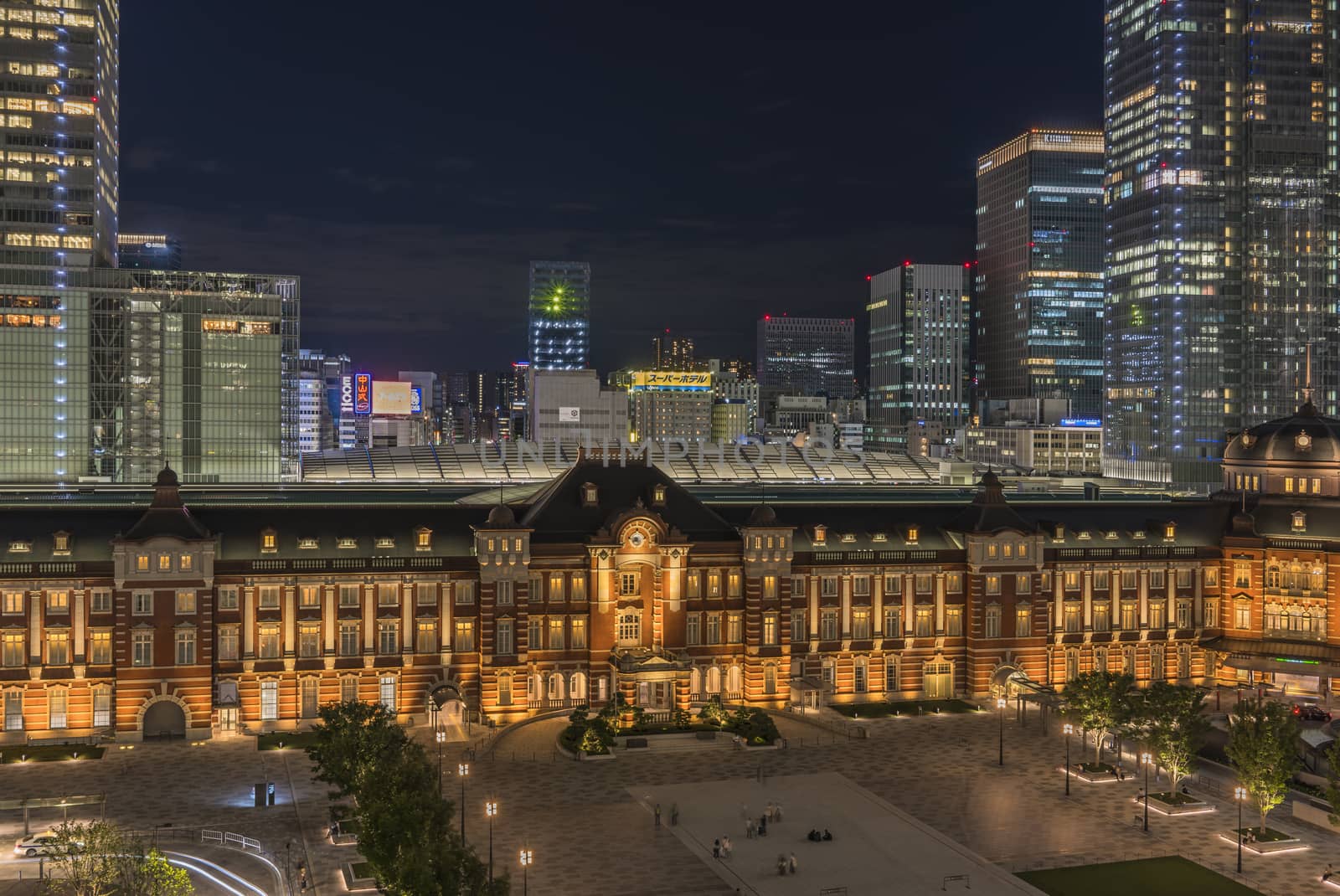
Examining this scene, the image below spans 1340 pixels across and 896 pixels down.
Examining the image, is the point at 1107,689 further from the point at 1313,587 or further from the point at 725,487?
the point at 725,487

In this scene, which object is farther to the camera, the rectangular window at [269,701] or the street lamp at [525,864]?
the rectangular window at [269,701]

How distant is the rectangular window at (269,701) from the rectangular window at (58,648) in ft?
44.9

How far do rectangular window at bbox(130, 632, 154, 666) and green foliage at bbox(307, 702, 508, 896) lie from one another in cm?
2278

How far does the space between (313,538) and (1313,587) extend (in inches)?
3264

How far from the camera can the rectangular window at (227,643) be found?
94.6 meters

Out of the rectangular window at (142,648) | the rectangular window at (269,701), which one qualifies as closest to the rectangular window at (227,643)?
the rectangular window at (269,701)

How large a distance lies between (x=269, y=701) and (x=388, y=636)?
9732 mm

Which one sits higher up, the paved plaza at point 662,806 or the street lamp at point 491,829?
the street lamp at point 491,829

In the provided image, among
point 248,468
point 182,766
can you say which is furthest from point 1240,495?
point 248,468

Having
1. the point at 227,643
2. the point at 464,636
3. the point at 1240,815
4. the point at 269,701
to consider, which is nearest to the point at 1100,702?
the point at 1240,815

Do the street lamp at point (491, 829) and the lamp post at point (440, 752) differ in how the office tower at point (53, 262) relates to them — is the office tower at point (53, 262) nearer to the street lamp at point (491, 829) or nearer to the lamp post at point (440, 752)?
the lamp post at point (440, 752)

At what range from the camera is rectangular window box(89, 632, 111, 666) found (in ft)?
303

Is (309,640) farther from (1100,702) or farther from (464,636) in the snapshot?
(1100,702)

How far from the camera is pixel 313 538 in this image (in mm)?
97625
